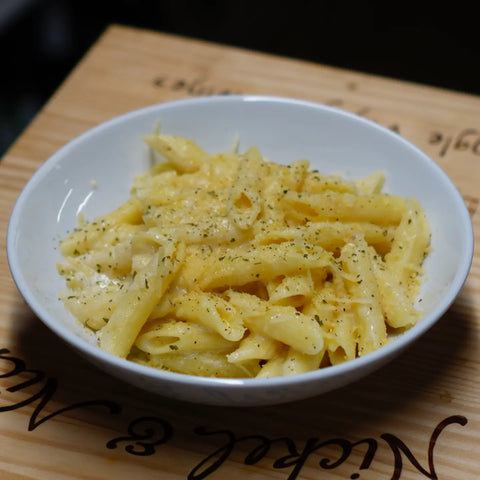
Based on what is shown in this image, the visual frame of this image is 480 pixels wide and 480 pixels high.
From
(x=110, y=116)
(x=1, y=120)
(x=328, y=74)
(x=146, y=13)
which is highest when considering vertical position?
(x=328, y=74)

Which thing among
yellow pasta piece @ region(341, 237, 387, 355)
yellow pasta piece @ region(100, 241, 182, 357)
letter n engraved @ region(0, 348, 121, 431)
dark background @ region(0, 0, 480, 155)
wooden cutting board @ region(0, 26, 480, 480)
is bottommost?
dark background @ region(0, 0, 480, 155)

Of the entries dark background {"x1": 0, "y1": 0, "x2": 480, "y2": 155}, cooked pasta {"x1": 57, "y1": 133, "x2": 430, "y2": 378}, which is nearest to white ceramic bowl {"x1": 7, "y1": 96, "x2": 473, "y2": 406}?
cooked pasta {"x1": 57, "y1": 133, "x2": 430, "y2": 378}

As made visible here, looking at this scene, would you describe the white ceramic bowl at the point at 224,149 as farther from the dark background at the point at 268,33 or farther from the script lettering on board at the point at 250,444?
the dark background at the point at 268,33

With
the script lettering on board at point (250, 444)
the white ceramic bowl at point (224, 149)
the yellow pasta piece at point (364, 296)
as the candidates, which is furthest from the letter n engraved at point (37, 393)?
the yellow pasta piece at point (364, 296)

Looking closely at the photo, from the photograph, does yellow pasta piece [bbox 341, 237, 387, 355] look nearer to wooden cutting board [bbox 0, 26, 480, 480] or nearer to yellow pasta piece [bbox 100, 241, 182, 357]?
wooden cutting board [bbox 0, 26, 480, 480]

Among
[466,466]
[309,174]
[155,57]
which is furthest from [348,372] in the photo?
[155,57]

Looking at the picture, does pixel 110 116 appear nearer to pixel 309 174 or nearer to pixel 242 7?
pixel 309 174
